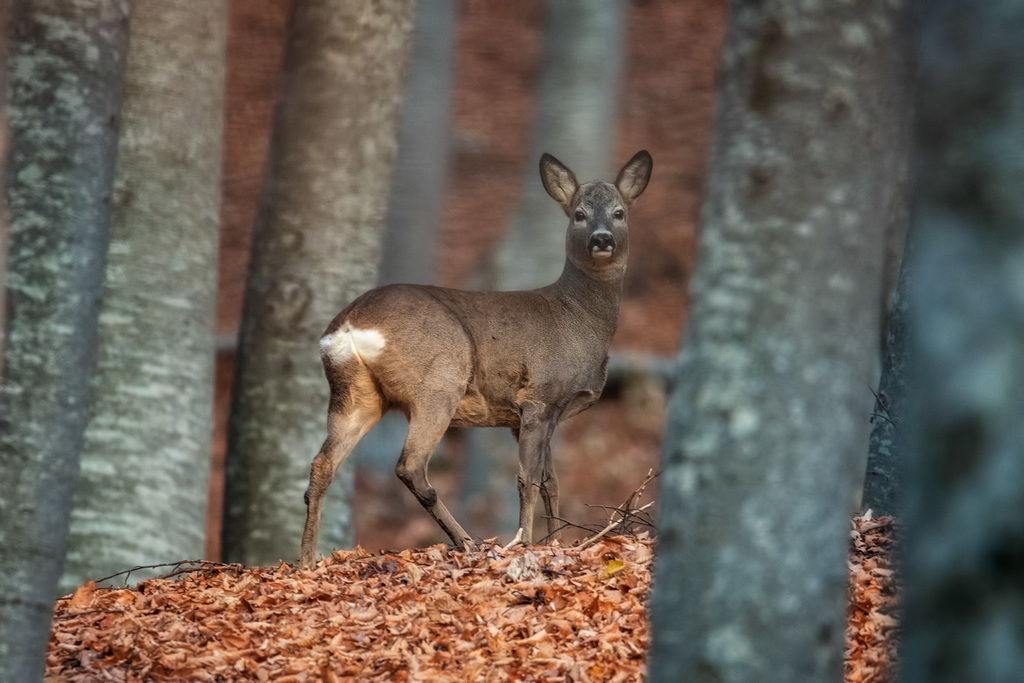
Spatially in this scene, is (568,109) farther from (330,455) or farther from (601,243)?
(330,455)

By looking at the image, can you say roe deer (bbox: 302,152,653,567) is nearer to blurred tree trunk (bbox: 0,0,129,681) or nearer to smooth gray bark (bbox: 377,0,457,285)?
blurred tree trunk (bbox: 0,0,129,681)

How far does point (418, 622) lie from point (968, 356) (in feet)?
11.9

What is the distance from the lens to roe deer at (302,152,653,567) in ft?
23.5

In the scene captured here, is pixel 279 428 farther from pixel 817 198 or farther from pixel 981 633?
pixel 981 633

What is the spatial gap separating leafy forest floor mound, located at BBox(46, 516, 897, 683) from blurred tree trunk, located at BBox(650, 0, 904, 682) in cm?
165

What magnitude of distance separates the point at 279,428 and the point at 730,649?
5767 mm

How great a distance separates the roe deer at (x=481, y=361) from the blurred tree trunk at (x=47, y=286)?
2.89 meters

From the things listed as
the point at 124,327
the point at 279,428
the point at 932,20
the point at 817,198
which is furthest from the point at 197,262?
the point at 932,20

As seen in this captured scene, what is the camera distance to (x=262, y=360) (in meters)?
8.58

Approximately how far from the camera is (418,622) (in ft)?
17.8

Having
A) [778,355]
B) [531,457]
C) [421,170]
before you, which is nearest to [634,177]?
[531,457]

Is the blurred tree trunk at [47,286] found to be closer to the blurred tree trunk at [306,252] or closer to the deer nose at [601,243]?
the deer nose at [601,243]

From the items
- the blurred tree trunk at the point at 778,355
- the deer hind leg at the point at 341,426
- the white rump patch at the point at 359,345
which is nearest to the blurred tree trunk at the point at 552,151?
the deer hind leg at the point at 341,426

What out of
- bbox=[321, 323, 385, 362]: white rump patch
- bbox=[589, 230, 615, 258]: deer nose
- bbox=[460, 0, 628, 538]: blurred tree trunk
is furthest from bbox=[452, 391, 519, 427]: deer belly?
bbox=[460, 0, 628, 538]: blurred tree trunk
